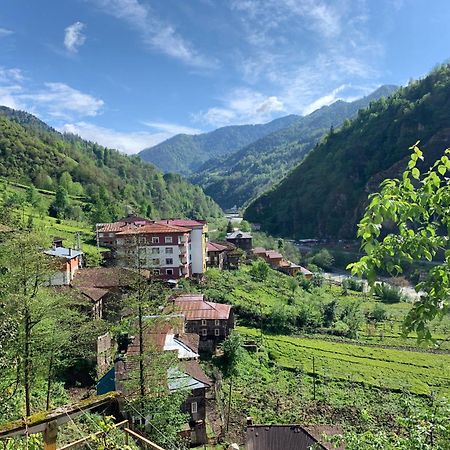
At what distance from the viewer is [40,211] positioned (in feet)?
233

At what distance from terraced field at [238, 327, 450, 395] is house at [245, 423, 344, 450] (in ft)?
41.6

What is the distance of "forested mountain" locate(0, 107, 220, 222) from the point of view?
328 ft

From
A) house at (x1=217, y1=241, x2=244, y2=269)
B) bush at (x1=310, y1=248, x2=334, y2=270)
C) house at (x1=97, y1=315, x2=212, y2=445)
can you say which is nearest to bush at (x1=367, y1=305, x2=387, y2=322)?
house at (x1=217, y1=241, x2=244, y2=269)

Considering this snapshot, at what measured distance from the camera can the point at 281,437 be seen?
18281mm

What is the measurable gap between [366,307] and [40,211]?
52074mm

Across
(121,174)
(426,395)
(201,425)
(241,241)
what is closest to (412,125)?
(241,241)

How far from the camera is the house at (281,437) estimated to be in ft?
58.0

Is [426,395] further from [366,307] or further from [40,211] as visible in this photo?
[40,211]

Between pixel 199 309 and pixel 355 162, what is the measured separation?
346 ft

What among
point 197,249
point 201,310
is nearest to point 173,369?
point 201,310

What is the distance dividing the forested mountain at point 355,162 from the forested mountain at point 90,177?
100 feet

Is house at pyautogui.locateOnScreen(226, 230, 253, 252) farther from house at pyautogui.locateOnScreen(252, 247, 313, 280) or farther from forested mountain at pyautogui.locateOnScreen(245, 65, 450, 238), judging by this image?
forested mountain at pyautogui.locateOnScreen(245, 65, 450, 238)

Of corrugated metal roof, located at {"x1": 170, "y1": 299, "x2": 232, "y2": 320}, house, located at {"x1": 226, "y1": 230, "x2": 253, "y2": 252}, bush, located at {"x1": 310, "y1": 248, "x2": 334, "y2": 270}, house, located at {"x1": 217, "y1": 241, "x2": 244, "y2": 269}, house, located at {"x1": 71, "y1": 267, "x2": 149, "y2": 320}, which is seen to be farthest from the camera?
bush, located at {"x1": 310, "y1": 248, "x2": 334, "y2": 270}

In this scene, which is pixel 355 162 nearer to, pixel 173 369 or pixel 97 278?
pixel 97 278
